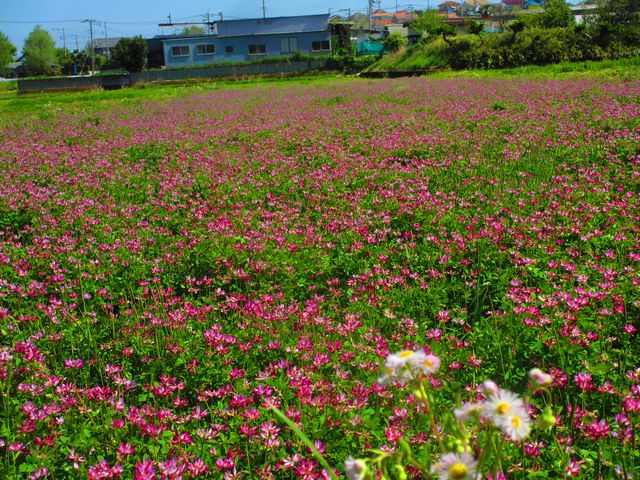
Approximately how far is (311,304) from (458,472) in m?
3.01

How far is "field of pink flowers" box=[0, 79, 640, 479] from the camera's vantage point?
2.65 metres

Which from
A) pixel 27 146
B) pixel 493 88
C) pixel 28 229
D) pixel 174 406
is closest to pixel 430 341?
pixel 174 406

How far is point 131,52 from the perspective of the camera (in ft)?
279

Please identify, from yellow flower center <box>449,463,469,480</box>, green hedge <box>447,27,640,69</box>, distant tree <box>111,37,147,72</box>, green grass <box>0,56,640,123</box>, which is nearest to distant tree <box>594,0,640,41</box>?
green hedge <box>447,27,640,69</box>

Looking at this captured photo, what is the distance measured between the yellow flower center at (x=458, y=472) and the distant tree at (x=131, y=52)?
9431cm

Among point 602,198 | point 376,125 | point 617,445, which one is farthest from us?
point 376,125

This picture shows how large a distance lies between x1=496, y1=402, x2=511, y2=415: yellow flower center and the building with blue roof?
8371 cm

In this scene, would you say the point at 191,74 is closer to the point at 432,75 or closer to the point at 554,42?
the point at 432,75

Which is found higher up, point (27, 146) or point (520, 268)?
point (27, 146)

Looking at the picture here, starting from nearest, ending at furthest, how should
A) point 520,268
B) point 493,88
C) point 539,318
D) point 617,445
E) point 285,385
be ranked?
point 617,445, point 285,385, point 539,318, point 520,268, point 493,88

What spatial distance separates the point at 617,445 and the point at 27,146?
47.9 feet

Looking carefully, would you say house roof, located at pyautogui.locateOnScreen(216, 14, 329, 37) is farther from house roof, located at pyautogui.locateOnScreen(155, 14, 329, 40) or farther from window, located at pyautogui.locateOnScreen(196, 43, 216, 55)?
window, located at pyautogui.locateOnScreen(196, 43, 216, 55)

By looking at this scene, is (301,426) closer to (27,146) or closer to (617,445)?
(617,445)

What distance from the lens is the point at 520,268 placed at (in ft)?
15.0
